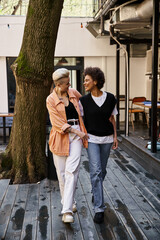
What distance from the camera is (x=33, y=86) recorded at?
5.16 meters

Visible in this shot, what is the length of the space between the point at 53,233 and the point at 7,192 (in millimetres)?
1654

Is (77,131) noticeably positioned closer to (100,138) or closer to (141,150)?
(100,138)

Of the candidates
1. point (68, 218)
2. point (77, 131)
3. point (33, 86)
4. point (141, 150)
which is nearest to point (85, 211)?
point (68, 218)

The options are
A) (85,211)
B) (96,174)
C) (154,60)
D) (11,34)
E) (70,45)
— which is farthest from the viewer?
(70,45)

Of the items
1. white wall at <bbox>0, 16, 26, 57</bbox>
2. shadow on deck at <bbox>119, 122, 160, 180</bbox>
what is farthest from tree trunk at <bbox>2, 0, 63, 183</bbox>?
white wall at <bbox>0, 16, 26, 57</bbox>

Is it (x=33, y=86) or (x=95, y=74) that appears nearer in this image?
(x=95, y=74)

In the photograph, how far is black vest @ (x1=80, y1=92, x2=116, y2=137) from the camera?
3.64 meters

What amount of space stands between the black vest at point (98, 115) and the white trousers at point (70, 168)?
0.19 metres

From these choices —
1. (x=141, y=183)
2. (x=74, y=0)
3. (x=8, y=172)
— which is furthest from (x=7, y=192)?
(x=74, y=0)

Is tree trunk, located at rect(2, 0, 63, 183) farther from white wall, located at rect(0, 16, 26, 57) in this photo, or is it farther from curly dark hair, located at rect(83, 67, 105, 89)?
white wall, located at rect(0, 16, 26, 57)

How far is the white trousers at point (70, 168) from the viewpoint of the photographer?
11.5 ft

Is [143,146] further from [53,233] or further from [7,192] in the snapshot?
[53,233]

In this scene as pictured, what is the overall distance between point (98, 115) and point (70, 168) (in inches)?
27.9

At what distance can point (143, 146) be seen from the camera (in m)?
6.78
